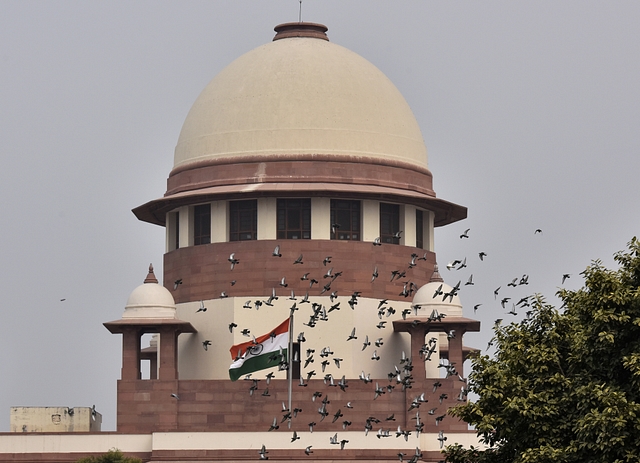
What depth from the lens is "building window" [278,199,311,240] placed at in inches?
2322

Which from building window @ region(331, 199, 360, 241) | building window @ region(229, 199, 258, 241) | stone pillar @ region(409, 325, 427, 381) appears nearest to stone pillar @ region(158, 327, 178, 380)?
building window @ region(229, 199, 258, 241)

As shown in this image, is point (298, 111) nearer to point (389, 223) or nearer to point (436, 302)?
point (389, 223)

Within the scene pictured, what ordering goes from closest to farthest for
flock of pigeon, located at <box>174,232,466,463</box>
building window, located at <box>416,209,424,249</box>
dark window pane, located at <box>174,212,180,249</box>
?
flock of pigeon, located at <box>174,232,466,463</box> < building window, located at <box>416,209,424,249</box> < dark window pane, located at <box>174,212,180,249</box>

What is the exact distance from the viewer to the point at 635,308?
38406mm

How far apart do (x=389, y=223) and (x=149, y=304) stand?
771cm

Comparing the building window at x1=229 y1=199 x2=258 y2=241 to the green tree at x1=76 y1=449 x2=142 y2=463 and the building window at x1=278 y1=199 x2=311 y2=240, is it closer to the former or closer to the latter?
the building window at x1=278 y1=199 x2=311 y2=240

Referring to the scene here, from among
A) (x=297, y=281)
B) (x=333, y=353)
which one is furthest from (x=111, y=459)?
(x=297, y=281)

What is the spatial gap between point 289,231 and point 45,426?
29.2ft

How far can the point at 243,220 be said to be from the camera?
59.5 metres

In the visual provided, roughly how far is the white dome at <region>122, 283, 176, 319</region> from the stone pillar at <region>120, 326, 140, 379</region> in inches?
19.7

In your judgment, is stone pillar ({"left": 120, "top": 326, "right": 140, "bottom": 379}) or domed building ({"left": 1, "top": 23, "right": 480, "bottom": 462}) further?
stone pillar ({"left": 120, "top": 326, "right": 140, "bottom": 379})

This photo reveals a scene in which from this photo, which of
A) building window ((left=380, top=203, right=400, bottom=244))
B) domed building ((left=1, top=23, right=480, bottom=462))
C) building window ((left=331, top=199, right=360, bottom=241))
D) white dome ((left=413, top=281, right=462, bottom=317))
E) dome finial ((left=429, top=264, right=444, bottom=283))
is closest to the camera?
domed building ((left=1, top=23, right=480, bottom=462))

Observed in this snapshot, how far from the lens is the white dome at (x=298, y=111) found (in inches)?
2362

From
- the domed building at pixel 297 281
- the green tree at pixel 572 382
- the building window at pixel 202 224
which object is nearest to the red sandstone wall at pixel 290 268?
the domed building at pixel 297 281
